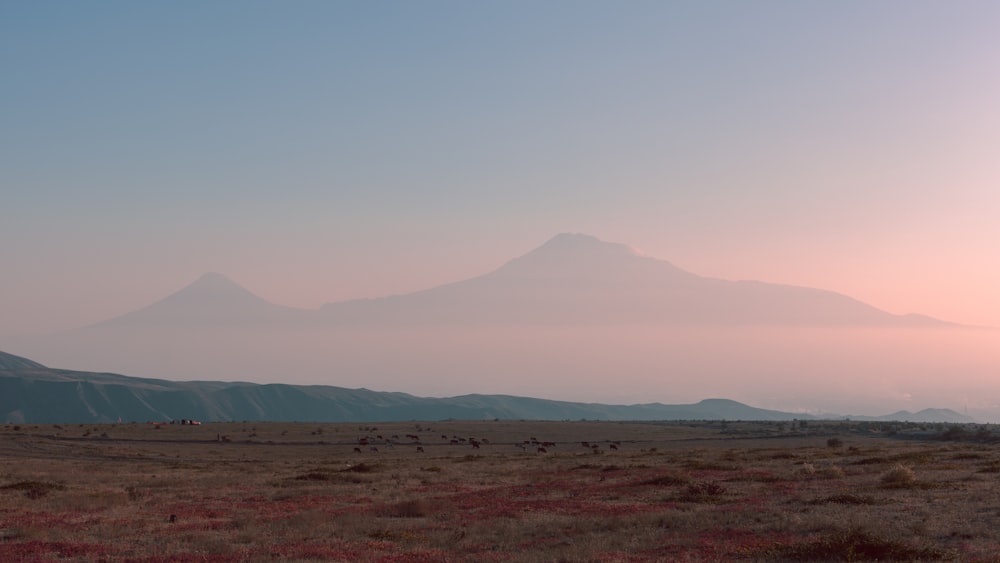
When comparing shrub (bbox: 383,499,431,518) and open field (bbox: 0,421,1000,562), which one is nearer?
open field (bbox: 0,421,1000,562)

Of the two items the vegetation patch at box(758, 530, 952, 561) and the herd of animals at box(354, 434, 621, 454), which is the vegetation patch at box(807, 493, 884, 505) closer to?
the vegetation patch at box(758, 530, 952, 561)

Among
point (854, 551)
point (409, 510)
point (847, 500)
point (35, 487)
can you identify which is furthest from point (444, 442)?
point (854, 551)

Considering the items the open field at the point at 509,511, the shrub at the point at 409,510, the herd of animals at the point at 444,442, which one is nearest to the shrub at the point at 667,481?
the open field at the point at 509,511

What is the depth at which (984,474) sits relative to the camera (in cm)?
3669

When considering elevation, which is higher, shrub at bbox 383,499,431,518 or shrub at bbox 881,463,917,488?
shrub at bbox 881,463,917,488

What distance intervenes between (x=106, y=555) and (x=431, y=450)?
194ft

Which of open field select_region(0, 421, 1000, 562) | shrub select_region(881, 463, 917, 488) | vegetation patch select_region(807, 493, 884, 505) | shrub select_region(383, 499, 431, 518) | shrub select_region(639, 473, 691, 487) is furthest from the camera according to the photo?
shrub select_region(639, 473, 691, 487)

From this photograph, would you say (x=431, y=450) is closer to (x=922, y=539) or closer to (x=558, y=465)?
(x=558, y=465)

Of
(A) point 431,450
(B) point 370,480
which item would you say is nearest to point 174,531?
(B) point 370,480

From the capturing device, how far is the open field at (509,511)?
68.3ft

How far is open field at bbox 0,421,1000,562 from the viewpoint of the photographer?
2083 cm

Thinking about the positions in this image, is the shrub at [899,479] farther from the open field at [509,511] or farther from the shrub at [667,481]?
the shrub at [667,481]

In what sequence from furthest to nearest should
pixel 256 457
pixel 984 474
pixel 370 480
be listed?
pixel 256 457 < pixel 370 480 < pixel 984 474

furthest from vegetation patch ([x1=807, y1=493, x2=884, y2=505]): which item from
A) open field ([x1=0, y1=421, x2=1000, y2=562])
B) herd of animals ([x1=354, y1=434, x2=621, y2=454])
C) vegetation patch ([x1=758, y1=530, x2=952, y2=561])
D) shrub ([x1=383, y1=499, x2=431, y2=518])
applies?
herd of animals ([x1=354, y1=434, x2=621, y2=454])
